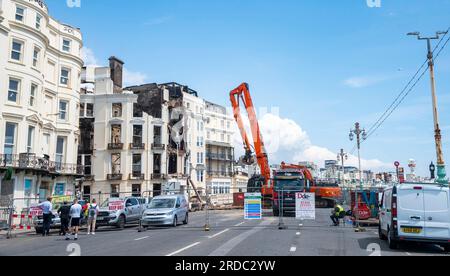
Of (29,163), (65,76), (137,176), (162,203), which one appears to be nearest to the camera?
(162,203)

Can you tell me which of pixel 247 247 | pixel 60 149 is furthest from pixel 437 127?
pixel 60 149

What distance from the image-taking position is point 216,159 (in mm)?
75750

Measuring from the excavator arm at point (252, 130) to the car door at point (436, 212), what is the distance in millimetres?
23784

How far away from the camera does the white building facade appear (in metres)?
28.7

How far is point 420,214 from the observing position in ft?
43.2

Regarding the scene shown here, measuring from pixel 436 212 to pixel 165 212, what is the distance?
13931mm

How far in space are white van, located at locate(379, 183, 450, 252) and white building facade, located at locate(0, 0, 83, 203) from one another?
23463 millimetres

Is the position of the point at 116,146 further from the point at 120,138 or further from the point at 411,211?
the point at 411,211

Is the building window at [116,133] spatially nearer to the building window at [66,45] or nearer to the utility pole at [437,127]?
the building window at [66,45]

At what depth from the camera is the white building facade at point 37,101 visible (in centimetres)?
2866

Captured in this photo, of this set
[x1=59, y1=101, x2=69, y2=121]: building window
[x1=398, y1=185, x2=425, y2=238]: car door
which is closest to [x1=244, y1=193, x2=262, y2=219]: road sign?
[x1=398, y1=185, x2=425, y2=238]: car door

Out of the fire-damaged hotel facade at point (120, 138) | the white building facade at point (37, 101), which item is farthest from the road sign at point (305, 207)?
the fire-damaged hotel facade at point (120, 138)

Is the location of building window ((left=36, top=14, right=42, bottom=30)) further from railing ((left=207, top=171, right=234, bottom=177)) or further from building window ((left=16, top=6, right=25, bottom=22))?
railing ((left=207, top=171, right=234, bottom=177))
